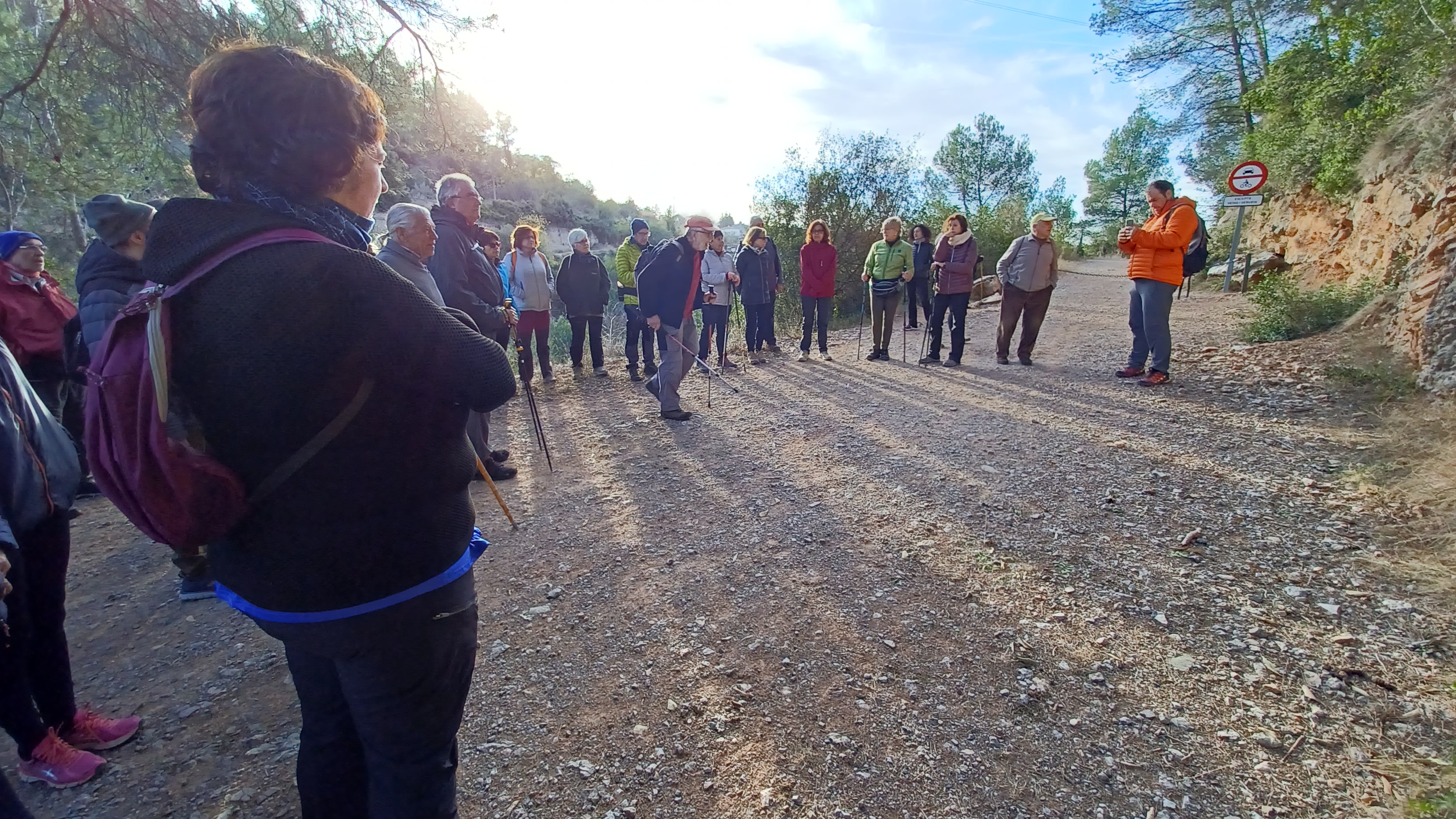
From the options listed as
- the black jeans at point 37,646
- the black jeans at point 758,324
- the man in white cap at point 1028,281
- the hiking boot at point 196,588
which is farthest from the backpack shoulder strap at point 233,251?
the black jeans at point 758,324

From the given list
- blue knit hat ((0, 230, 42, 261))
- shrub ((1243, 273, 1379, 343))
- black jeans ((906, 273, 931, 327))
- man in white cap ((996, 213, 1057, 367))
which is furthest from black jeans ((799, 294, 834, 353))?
blue knit hat ((0, 230, 42, 261))

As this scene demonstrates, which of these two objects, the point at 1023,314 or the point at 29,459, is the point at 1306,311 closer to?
the point at 1023,314

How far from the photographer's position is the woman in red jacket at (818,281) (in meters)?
8.72

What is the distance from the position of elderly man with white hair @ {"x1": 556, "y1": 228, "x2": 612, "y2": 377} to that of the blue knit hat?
486cm

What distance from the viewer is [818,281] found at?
8.88m

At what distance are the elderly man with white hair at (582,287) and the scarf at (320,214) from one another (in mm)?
7111

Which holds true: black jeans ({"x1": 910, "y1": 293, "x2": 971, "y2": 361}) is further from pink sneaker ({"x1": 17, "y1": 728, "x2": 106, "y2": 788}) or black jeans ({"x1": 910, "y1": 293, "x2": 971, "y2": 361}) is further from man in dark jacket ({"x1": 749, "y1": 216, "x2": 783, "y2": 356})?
pink sneaker ({"x1": 17, "y1": 728, "x2": 106, "y2": 788})

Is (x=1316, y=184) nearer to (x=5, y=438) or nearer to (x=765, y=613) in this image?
(x=765, y=613)

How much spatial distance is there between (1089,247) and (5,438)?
4197 centimetres

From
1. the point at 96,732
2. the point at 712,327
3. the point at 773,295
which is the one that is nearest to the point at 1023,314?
the point at 773,295

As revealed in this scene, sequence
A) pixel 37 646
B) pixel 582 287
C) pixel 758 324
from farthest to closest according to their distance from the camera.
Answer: pixel 758 324, pixel 582 287, pixel 37 646

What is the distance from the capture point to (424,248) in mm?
3627

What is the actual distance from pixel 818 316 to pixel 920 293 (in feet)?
5.98

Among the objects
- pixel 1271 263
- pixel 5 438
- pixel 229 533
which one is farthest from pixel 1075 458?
pixel 1271 263
